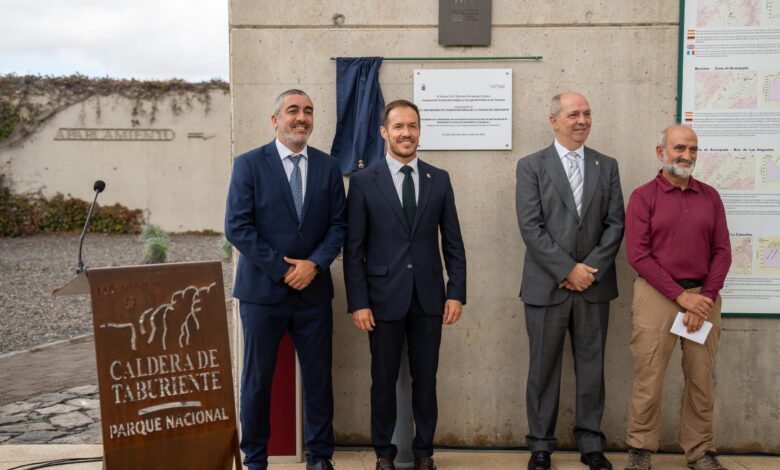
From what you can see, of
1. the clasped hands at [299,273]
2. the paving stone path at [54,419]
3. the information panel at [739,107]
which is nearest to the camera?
the clasped hands at [299,273]

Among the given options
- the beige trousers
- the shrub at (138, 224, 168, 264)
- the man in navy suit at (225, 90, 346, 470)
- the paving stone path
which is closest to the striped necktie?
the beige trousers

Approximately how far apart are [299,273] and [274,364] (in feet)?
1.54

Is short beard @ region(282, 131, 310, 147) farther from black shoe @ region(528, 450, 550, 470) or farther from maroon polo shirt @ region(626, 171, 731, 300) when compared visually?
black shoe @ region(528, 450, 550, 470)

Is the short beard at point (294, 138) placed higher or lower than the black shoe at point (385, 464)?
higher

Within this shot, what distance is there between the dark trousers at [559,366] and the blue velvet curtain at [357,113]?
3.89 feet

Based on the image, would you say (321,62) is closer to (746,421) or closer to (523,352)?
(523,352)

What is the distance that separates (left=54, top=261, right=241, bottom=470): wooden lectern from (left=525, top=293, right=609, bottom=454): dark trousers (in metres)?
1.51

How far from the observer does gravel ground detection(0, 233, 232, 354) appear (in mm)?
8297

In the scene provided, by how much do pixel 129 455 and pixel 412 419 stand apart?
4.48 ft

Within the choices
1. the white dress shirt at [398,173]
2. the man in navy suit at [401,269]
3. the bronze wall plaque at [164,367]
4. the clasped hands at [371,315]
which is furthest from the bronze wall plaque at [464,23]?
the bronze wall plaque at [164,367]

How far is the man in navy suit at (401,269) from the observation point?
347 cm

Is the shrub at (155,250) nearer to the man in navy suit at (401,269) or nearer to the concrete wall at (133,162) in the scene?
the concrete wall at (133,162)

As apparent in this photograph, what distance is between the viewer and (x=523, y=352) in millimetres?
4145

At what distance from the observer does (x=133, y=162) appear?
53.5 ft
